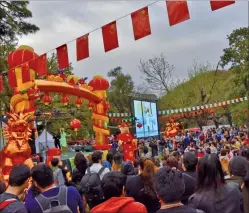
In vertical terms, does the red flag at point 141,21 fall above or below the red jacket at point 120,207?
above

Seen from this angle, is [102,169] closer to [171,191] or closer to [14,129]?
[171,191]

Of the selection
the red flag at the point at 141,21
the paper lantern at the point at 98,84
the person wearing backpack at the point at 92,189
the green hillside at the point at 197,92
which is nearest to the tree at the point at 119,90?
the green hillside at the point at 197,92

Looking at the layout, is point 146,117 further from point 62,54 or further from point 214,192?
point 214,192

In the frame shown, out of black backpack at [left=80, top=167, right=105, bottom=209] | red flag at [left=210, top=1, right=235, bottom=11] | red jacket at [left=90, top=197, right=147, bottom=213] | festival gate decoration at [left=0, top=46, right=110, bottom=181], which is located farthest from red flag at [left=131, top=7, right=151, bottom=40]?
red jacket at [left=90, top=197, right=147, bottom=213]

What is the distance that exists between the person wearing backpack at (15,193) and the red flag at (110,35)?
19.5ft

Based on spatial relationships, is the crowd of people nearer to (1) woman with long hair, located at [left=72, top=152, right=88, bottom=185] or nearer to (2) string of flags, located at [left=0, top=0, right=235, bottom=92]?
(1) woman with long hair, located at [left=72, top=152, right=88, bottom=185]

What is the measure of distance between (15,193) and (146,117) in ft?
71.5

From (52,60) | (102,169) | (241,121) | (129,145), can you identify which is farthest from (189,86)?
(102,169)

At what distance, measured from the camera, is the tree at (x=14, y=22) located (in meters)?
23.7

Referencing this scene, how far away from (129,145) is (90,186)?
13.1 metres

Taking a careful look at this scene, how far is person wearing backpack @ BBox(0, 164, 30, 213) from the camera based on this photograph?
348 cm

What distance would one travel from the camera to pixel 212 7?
7.64m

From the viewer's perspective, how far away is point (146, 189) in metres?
4.81

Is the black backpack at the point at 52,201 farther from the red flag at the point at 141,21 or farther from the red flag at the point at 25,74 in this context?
the red flag at the point at 25,74
